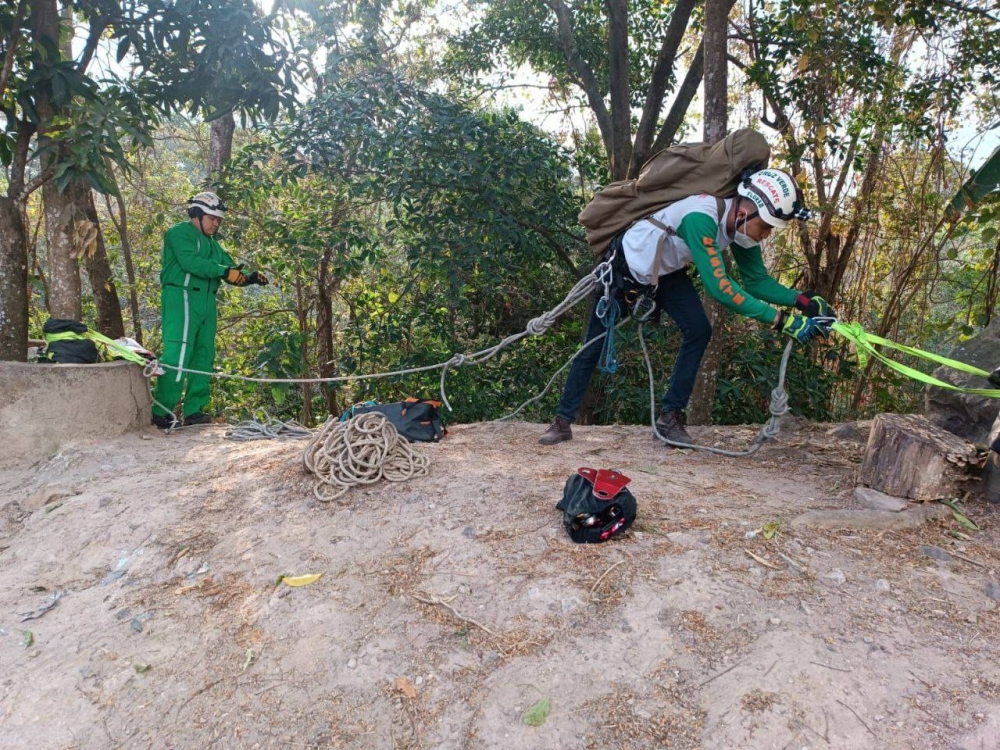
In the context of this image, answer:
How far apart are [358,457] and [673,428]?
1963mm

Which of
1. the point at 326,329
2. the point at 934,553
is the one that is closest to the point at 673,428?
the point at 934,553

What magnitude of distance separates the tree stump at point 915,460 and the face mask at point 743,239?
3.68 feet

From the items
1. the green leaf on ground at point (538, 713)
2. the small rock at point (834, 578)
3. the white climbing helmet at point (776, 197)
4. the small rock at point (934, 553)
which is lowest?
the green leaf on ground at point (538, 713)

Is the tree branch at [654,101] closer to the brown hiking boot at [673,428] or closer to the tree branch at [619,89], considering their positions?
the tree branch at [619,89]

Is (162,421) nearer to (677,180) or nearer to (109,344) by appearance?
(109,344)

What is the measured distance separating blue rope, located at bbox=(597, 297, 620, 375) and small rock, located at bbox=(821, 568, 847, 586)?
1.77m

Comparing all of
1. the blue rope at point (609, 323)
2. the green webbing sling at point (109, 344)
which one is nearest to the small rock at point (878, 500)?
the blue rope at point (609, 323)

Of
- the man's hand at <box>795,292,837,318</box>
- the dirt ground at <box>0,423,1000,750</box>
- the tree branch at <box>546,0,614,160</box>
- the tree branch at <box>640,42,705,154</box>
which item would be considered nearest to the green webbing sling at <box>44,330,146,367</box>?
the dirt ground at <box>0,423,1000,750</box>

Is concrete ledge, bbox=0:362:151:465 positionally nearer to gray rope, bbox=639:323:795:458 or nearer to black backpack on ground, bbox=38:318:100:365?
black backpack on ground, bbox=38:318:100:365

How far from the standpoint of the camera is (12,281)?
4.84m

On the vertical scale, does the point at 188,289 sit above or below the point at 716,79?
below

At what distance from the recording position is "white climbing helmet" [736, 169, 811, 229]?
3271 millimetres

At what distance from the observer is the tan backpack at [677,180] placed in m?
3.46

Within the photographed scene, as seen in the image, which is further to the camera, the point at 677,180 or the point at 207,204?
the point at 207,204
